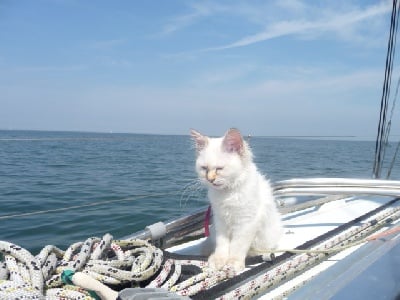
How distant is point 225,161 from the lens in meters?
1.96

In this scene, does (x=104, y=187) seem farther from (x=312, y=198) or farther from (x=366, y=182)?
(x=366, y=182)

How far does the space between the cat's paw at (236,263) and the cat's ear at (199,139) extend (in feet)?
2.04

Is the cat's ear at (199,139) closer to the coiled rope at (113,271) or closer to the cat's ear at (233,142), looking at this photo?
the cat's ear at (233,142)

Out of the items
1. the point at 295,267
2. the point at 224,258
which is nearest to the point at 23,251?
the point at 224,258

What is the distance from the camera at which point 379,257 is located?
5.04 feet

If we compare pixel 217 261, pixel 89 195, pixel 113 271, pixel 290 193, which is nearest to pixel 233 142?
pixel 217 261

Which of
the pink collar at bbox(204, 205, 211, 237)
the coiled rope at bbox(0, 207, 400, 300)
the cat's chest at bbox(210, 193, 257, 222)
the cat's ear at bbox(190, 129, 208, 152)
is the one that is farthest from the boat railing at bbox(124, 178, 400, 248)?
the cat's ear at bbox(190, 129, 208, 152)

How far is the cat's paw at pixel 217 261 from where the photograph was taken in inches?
74.7

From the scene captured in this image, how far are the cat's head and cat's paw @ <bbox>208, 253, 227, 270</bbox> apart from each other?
1.20 ft

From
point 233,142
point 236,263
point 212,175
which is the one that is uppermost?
point 233,142

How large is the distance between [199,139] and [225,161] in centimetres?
22

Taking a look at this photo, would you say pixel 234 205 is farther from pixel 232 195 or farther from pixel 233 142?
pixel 233 142

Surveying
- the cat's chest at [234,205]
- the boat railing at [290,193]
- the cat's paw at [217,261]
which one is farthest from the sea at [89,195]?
the cat's paw at [217,261]

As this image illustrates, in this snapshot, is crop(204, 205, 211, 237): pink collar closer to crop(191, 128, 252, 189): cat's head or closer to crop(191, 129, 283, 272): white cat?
crop(191, 129, 283, 272): white cat
